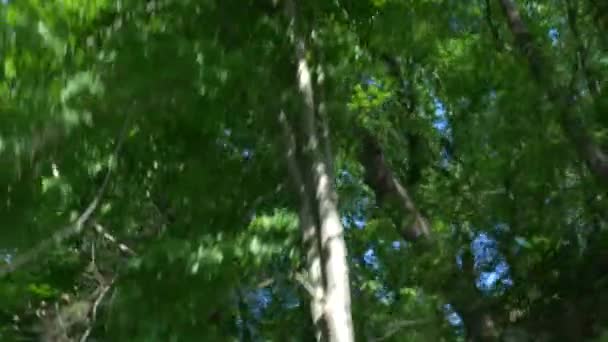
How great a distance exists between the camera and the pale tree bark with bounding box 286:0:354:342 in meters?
4.86

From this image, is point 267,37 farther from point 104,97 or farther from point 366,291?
point 366,291

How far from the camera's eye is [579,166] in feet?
29.4

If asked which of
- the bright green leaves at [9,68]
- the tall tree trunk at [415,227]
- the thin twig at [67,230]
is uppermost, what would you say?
the tall tree trunk at [415,227]

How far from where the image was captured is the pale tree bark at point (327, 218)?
4855 millimetres

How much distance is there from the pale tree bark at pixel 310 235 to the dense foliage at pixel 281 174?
19 mm

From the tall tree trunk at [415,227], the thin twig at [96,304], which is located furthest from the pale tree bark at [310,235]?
the tall tree trunk at [415,227]

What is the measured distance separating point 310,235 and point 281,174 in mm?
922

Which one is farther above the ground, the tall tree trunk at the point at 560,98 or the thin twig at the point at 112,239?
the tall tree trunk at the point at 560,98

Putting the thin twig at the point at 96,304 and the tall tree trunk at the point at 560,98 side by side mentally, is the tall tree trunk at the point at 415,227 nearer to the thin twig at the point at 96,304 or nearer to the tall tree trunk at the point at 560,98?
the tall tree trunk at the point at 560,98

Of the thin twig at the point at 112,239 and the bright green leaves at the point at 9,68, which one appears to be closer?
the bright green leaves at the point at 9,68

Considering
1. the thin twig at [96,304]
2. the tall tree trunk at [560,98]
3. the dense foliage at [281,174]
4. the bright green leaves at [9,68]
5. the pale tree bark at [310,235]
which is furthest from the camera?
the tall tree trunk at [560,98]

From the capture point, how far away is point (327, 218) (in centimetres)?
522

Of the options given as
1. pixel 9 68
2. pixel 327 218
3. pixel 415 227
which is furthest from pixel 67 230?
pixel 415 227

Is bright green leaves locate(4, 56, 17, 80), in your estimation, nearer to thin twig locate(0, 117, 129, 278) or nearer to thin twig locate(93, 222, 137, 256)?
thin twig locate(0, 117, 129, 278)
